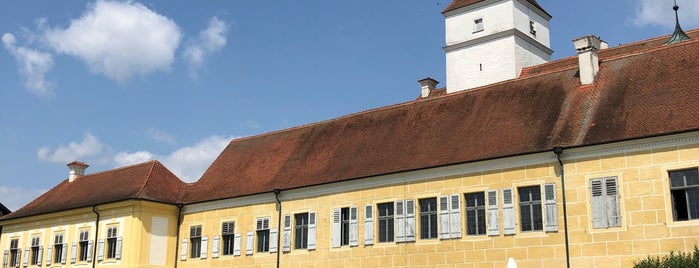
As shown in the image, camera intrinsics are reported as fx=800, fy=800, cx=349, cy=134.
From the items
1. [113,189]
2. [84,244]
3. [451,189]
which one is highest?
[113,189]

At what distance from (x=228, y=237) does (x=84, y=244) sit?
24.3 feet

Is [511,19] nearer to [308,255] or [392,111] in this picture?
[392,111]

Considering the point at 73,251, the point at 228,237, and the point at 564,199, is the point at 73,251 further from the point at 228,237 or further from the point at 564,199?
the point at 564,199

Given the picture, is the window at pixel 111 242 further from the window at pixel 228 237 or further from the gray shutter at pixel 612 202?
the gray shutter at pixel 612 202

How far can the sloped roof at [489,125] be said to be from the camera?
2262 centimetres

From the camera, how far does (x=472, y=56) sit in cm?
3903

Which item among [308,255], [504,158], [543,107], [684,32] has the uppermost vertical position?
[684,32]

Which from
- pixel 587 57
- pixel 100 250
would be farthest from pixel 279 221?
pixel 587 57

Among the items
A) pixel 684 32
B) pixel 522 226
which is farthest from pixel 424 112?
pixel 684 32

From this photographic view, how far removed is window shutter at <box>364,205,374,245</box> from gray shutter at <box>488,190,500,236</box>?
4474mm

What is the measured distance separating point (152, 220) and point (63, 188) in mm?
9352

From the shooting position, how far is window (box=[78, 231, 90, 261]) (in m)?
34.3

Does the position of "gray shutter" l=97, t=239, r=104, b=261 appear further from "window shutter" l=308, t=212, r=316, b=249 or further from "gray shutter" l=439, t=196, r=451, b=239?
"gray shutter" l=439, t=196, r=451, b=239

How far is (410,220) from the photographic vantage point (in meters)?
25.8
